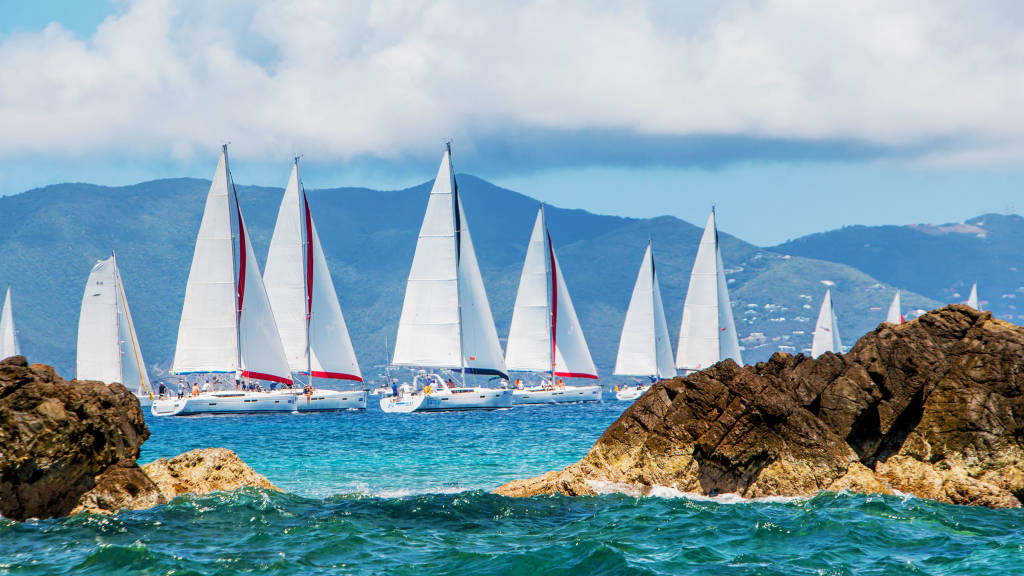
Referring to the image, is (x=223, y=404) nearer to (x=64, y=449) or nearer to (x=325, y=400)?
(x=325, y=400)

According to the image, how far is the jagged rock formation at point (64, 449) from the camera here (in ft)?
53.5

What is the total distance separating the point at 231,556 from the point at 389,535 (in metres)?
2.45

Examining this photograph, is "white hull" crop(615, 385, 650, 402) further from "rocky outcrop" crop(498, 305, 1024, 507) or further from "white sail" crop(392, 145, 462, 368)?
"rocky outcrop" crop(498, 305, 1024, 507)

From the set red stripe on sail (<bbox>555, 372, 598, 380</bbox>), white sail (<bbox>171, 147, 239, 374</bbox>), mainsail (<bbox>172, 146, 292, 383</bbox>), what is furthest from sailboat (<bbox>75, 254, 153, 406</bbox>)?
red stripe on sail (<bbox>555, 372, 598, 380</bbox>)

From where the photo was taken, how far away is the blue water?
13930 millimetres

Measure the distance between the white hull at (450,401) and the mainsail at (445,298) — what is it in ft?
5.43

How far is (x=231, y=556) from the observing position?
1448 cm

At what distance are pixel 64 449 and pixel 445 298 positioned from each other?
46994 millimetres

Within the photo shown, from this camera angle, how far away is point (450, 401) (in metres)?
64.9

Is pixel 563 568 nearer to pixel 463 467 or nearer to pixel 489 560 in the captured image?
pixel 489 560

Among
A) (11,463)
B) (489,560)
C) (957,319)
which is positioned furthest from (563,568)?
(957,319)

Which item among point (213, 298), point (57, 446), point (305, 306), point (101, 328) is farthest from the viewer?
point (101, 328)

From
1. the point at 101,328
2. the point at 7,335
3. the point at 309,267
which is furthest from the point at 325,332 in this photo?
the point at 7,335

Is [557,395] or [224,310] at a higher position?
[224,310]
